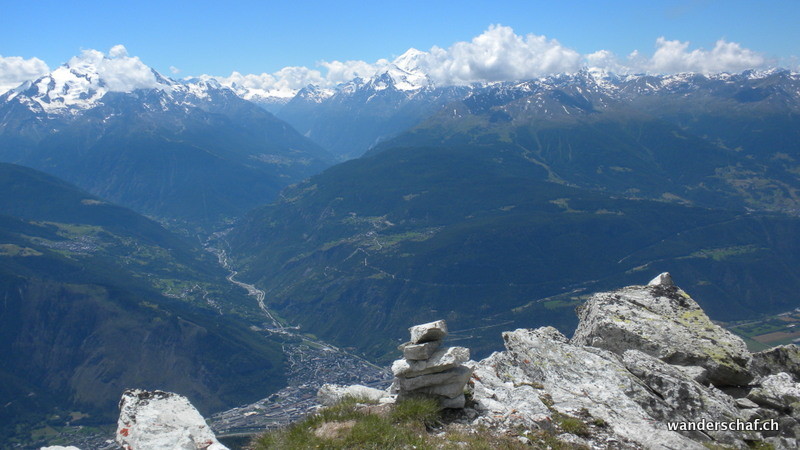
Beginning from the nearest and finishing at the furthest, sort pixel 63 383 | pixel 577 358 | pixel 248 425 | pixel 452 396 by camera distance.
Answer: pixel 452 396, pixel 577 358, pixel 248 425, pixel 63 383

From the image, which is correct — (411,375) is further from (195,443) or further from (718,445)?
(718,445)

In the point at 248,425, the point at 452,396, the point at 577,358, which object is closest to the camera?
the point at 452,396

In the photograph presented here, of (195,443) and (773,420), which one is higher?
(195,443)

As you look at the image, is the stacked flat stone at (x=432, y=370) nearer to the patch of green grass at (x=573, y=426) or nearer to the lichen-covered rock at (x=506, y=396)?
the lichen-covered rock at (x=506, y=396)

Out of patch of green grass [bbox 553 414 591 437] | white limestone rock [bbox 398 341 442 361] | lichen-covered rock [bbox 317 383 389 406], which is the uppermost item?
white limestone rock [bbox 398 341 442 361]

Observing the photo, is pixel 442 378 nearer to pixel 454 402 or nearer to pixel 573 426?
pixel 454 402

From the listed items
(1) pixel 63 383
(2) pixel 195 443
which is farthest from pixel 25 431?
(2) pixel 195 443

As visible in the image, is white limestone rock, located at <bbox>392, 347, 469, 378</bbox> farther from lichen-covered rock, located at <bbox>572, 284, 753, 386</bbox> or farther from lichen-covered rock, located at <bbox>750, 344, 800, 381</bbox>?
lichen-covered rock, located at <bbox>750, 344, 800, 381</bbox>

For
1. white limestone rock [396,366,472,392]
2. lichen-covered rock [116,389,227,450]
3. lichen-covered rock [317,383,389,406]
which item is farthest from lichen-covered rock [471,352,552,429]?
lichen-covered rock [116,389,227,450]
